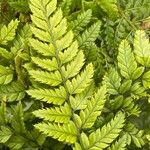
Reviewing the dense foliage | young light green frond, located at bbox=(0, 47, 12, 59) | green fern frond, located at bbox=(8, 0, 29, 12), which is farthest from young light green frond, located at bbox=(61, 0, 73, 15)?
young light green frond, located at bbox=(0, 47, 12, 59)

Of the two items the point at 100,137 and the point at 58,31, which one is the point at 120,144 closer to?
the point at 100,137

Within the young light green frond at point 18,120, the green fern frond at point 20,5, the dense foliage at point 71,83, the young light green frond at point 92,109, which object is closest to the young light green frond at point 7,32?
the dense foliage at point 71,83

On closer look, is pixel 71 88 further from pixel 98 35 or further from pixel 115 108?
pixel 98 35

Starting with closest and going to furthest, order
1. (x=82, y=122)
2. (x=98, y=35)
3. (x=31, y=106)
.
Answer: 1. (x=82, y=122)
2. (x=31, y=106)
3. (x=98, y=35)

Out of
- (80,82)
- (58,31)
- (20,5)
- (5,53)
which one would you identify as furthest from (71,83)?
(20,5)

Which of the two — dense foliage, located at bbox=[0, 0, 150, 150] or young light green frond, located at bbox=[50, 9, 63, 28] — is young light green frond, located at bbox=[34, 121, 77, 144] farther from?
young light green frond, located at bbox=[50, 9, 63, 28]

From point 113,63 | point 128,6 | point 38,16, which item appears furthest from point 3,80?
point 128,6
